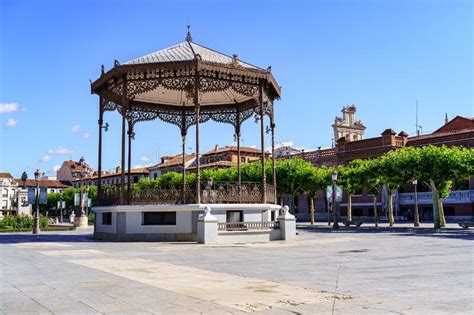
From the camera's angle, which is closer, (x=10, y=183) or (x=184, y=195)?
(x=184, y=195)

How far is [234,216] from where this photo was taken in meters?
25.5

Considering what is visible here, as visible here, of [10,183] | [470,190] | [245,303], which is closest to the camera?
[245,303]

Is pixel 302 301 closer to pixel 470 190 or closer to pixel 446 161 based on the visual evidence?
pixel 446 161

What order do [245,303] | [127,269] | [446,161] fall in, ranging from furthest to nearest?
[446,161] < [127,269] < [245,303]

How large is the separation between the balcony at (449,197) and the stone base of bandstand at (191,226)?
119 feet

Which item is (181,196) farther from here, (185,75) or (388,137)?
(388,137)

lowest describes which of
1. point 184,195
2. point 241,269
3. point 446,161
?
point 241,269

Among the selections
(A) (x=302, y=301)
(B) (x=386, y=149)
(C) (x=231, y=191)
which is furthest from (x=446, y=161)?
(A) (x=302, y=301)

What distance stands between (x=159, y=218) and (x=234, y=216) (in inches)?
145

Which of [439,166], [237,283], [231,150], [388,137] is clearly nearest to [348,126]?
[388,137]

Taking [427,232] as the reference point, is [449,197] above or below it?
above

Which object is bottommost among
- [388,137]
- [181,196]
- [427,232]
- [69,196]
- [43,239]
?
→ [427,232]

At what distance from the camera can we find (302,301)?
8711 mm

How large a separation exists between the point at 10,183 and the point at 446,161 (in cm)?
12700
